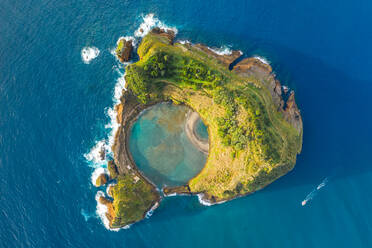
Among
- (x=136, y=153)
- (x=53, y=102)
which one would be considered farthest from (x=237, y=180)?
(x=53, y=102)

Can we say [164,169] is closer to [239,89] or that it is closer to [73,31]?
[239,89]

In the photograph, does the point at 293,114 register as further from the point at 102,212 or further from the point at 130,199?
the point at 102,212

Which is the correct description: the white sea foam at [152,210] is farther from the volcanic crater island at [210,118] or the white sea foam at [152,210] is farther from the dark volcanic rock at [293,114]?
the dark volcanic rock at [293,114]

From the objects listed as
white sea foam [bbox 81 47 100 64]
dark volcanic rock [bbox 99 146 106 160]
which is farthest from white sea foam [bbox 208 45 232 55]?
dark volcanic rock [bbox 99 146 106 160]

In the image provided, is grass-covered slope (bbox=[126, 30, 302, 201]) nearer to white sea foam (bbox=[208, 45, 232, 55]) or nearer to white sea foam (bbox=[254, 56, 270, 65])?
white sea foam (bbox=[208, 45, 232, 55])

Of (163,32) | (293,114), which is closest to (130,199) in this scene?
(163,32)

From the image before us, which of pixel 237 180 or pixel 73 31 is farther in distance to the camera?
pixel 73 31

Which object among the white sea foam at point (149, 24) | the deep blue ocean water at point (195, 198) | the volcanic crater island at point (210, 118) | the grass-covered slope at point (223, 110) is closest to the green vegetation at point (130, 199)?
the volcanic crater island at point (210, 118)
